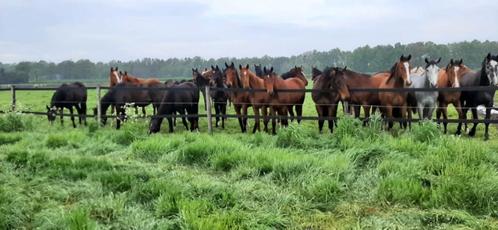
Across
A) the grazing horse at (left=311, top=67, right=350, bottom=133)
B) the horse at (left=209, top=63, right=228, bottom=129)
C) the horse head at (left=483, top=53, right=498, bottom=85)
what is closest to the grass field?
the grazing horse at (left=311, top=67, right=350, bottom=133)

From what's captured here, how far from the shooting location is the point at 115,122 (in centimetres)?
1341

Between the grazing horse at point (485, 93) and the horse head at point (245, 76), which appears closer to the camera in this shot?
the grazing horse at point (485, 93)

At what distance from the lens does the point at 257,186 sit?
4.88 meters

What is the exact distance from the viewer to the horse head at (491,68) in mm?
9961

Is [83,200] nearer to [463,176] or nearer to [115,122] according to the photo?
[463,176]

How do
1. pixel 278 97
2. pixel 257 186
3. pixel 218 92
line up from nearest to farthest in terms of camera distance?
pixel 257 186
pixel 278 97
pixel 218 92

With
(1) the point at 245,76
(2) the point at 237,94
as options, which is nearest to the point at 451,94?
(1) the point at 245,76

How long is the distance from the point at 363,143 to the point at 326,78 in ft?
15.2

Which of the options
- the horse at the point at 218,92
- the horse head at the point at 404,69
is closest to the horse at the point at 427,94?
the horse head at the point at 404,69

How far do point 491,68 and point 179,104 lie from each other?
316 inches

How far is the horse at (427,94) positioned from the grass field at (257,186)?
11.8 ft

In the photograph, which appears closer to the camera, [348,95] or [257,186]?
[257,186]

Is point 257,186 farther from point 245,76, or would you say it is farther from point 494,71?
point 494,71

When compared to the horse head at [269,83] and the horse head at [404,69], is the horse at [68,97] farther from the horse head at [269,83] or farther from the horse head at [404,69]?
the horse head at [404,69]
